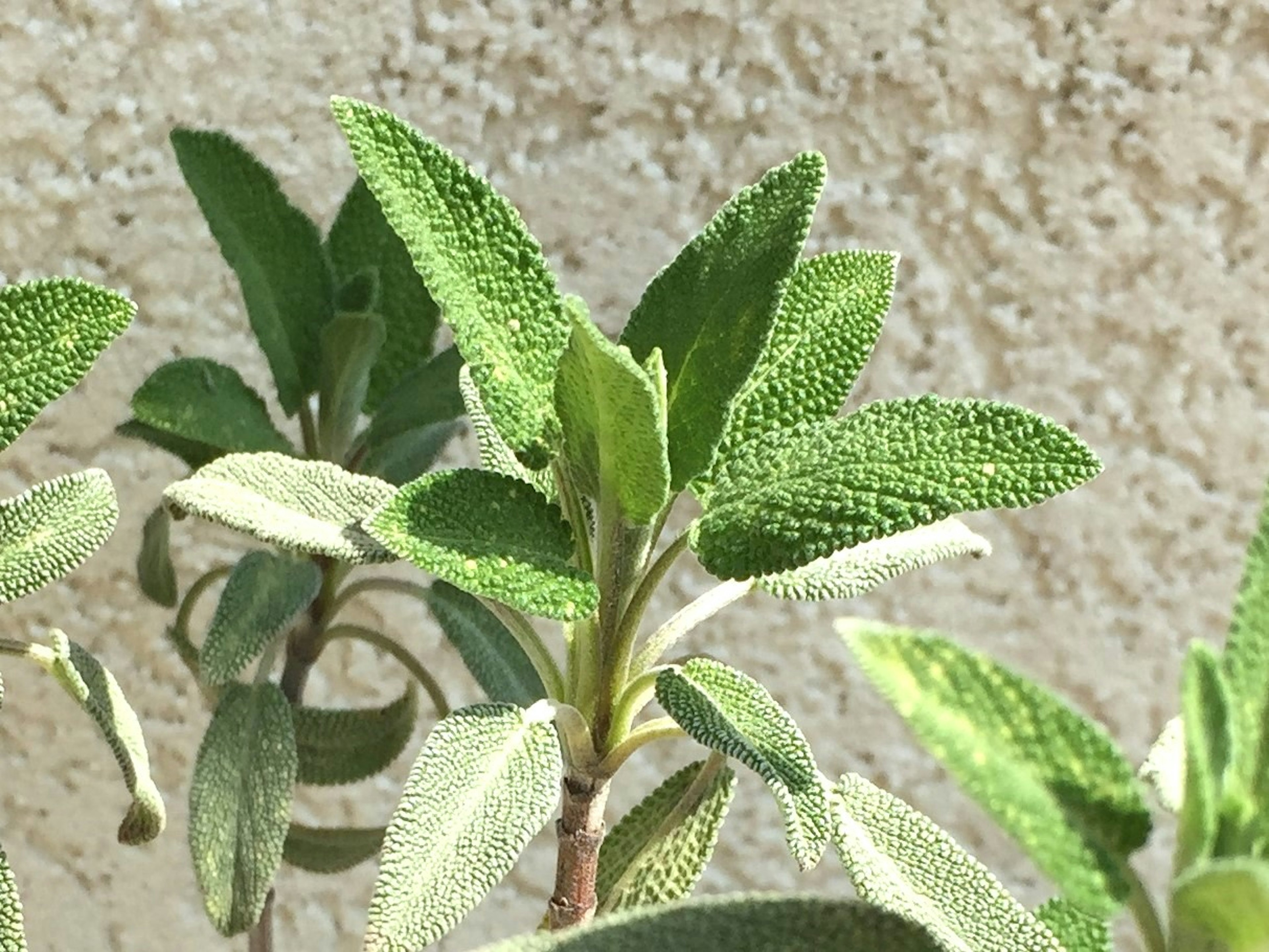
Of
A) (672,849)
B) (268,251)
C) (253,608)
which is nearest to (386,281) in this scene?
(268,251)

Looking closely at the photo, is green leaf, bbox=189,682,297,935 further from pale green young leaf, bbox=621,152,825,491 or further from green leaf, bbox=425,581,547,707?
pale green young leaf, bbox=621,152,825,491

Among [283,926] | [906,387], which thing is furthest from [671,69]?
[283,926]

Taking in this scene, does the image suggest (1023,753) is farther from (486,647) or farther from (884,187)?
(884,187)

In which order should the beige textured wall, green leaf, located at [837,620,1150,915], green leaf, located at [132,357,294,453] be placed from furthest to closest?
the beige textured wall
green leaf, located at [132,357,294,453]
green leaf, located at [837,620,1150,915]

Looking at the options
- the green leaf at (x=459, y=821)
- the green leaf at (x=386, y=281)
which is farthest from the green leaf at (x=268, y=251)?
the green leaf at (x=459, y=821)

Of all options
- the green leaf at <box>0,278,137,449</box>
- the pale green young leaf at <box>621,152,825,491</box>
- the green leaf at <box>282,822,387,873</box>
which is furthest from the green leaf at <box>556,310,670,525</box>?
the green leaf at <box>282,822,387,873</box>

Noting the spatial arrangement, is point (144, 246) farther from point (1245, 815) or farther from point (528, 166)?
point (1245, 815)
